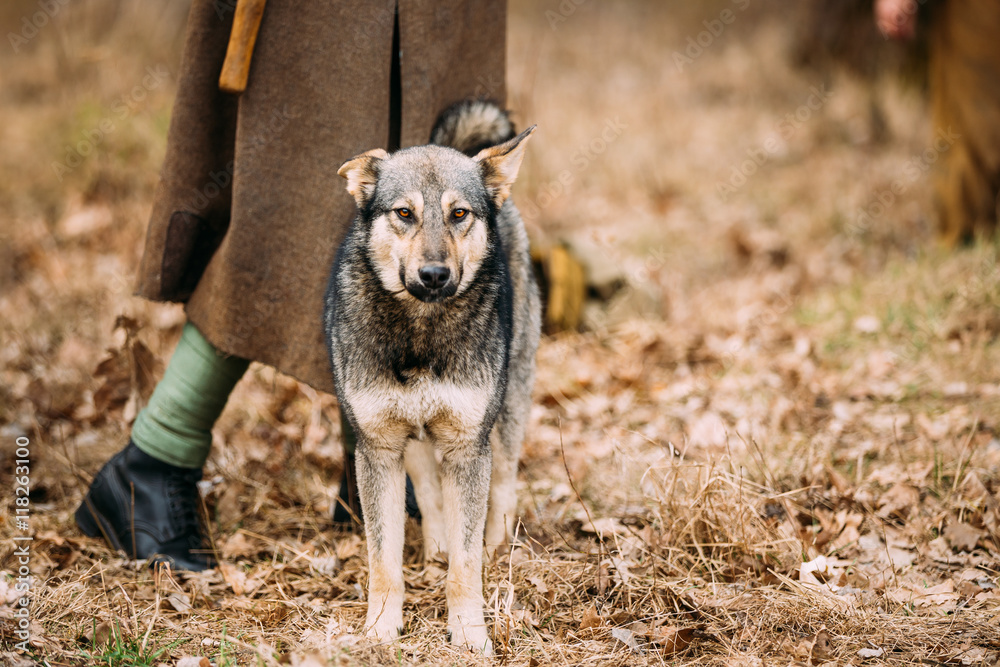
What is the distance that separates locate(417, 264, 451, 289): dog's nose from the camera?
2367 mm

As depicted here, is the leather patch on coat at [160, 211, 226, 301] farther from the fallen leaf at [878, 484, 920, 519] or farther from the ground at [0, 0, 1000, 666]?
the fallen leaf at [878, 484, 920, 519]

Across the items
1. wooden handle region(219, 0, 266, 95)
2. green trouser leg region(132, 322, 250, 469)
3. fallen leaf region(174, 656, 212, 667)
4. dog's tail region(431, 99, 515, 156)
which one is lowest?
fallen leaf region(174, 656, 212, 667)

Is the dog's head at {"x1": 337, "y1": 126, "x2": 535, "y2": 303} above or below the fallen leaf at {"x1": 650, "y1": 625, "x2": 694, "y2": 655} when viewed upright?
above

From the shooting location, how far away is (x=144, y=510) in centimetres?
314

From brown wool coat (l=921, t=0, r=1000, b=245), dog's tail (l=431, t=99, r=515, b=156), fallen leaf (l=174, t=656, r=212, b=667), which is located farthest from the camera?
brown wool coat (l=921, t=0, r=1000, b=245)

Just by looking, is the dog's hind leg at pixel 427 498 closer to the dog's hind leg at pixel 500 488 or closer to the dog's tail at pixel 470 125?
the dog's hind leg at pixel 500 488

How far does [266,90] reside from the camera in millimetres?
2904

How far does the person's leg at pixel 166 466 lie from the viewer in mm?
3133

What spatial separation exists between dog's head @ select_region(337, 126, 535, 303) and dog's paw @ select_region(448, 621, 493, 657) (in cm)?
111

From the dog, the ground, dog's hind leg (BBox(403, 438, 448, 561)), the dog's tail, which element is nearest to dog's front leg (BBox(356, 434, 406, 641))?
the dog

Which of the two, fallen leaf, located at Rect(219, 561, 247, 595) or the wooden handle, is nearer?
the wooden handle

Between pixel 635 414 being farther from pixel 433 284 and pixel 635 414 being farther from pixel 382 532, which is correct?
pixel 433 284

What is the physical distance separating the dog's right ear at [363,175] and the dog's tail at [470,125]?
53 cm

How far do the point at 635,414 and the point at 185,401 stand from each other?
101 inches
